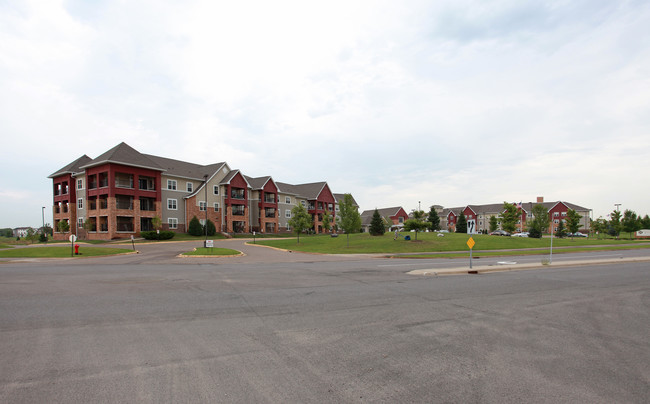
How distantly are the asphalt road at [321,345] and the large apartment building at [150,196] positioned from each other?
137 ft

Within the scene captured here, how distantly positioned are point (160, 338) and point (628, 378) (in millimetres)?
7786

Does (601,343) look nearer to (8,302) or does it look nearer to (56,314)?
(56,314)

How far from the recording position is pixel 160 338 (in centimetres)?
642

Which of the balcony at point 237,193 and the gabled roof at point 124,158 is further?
the balcony at point 237,193

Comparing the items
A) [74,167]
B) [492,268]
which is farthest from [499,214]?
[74,167]

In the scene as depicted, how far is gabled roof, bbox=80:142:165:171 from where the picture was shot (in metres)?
47.2

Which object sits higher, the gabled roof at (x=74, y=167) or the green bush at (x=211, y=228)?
the gabled roof at (x=74, y=167)

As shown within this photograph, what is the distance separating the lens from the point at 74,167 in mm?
55219

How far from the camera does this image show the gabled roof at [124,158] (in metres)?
47.2

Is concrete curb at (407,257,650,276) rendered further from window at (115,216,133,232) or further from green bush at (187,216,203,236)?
window at (115,216,133,232)

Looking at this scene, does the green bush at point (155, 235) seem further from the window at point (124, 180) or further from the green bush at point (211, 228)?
the window at point (124, 180)

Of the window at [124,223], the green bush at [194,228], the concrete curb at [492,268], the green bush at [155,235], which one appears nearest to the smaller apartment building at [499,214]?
the green bush at [194,228]

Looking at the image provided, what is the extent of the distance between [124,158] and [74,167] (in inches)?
560

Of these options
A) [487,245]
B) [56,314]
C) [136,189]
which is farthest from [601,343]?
[136,189]
